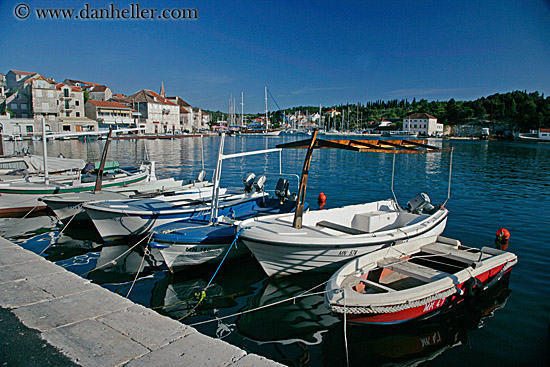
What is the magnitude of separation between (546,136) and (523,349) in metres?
118

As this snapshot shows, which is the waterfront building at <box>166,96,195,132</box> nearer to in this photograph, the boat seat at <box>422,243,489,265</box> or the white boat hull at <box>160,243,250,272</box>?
the white boat hull at <box>160,243,250,272</box>

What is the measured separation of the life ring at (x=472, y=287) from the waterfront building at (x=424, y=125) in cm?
14523

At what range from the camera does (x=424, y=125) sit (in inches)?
5758

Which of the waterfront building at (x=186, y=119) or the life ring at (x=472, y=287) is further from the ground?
the waterfront building at (x=186, y=119)

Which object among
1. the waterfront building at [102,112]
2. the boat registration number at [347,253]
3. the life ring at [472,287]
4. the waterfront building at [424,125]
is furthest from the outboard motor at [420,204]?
the waterfront building at [424,125]

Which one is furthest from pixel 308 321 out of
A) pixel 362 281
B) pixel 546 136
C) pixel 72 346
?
pixel 546 136

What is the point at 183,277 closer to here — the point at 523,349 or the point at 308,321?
the point at 308,321

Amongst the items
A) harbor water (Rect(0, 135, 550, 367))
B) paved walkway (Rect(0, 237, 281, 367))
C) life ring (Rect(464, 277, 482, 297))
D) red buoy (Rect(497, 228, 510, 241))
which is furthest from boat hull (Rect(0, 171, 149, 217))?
red buoy (Rect(497, 228, 510, 241))

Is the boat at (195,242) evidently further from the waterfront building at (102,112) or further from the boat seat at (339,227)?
the waterfront building at (102,112)

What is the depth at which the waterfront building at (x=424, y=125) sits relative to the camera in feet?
473

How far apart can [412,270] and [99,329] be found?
21.1 ft

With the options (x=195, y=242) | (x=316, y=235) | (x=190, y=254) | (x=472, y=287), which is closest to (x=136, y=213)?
(x=190, y=254)

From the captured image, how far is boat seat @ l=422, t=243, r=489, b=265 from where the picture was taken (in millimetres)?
8672

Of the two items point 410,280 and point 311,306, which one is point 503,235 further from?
point 311,306
